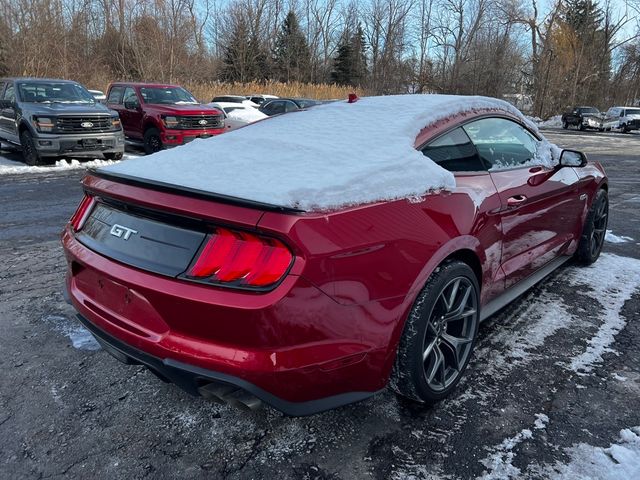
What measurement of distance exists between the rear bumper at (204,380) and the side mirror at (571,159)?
252cm

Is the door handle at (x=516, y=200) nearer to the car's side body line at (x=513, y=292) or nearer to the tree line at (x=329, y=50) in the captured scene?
the car's side body line at (x=513, y=292)

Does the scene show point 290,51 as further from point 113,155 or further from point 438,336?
point 438,336

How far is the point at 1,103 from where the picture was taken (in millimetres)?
11125

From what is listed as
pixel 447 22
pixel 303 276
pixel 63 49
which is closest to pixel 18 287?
pixel 303 276

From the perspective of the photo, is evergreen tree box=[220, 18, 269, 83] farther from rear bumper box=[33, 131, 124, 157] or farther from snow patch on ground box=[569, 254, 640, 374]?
snow patch on ground box=[569, 254, 640, 374]

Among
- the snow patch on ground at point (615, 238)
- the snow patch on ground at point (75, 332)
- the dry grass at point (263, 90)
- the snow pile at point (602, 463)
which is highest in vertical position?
the dry grass at point (263, 90)

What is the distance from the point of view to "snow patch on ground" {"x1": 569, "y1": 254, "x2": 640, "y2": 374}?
10.1 ft

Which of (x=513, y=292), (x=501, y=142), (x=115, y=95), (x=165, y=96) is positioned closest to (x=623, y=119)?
(x=165, y=96)

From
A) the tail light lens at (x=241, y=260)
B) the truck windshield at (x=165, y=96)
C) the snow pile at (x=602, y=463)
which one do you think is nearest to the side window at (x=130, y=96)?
the truck windshield at (x=165, y=96)

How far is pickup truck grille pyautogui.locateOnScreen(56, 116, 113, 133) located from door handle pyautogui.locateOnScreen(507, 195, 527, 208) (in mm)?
9693

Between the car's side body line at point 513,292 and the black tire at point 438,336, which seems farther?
the car's side body line at point 513,292

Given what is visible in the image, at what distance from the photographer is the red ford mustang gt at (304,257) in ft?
6.10

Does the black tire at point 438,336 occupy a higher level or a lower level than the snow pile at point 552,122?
lower

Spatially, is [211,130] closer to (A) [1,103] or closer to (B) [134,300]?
(A) [1,103]
